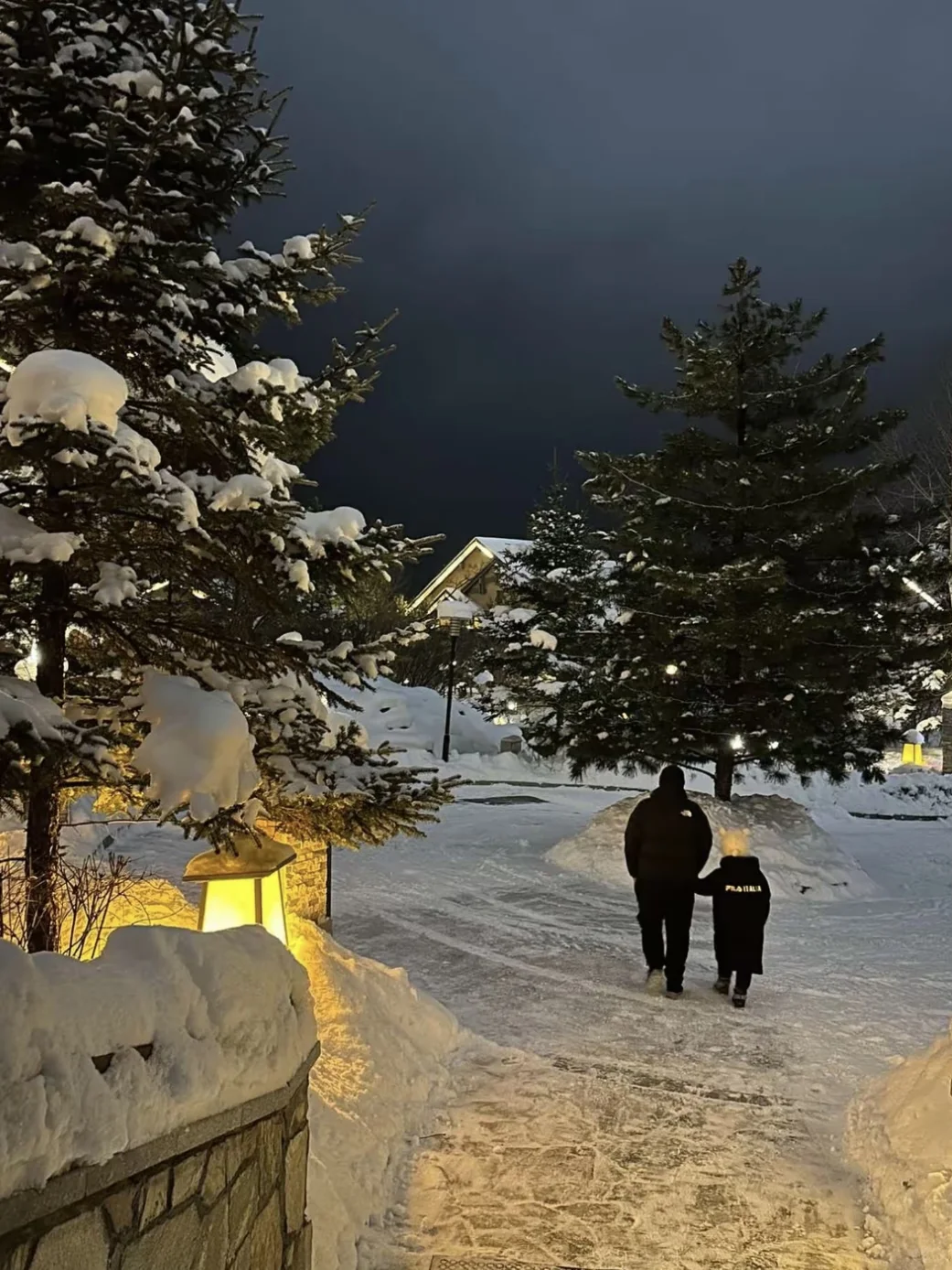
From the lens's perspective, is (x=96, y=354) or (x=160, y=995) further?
(x=96, y=354)

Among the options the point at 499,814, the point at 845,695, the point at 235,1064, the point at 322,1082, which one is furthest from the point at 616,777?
the point at 235,1064

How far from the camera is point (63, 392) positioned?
3641 millimetres

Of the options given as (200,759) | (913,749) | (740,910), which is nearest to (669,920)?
(740,910)

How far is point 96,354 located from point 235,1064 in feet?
12.9

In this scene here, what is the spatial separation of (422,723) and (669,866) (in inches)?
697

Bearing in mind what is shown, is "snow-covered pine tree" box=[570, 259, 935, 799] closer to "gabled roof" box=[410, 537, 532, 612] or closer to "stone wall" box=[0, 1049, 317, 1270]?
"stone wall" box=[0, 1049, 317, 1270]

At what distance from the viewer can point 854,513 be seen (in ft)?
40.0

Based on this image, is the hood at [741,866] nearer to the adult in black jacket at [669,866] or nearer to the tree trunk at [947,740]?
the adult in black jacket at [669,866]

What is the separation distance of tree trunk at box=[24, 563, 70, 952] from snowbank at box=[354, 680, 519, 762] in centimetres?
1838

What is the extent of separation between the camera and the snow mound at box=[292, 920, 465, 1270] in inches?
153

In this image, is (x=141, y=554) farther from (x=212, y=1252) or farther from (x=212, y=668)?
(x=212, y=1252)

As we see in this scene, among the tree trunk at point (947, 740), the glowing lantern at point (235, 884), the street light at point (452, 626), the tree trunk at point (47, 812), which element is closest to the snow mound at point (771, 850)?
the street light at point (452, 626)

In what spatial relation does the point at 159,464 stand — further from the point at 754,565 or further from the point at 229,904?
the point at 754,565

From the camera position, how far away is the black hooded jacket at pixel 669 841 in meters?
6.86
